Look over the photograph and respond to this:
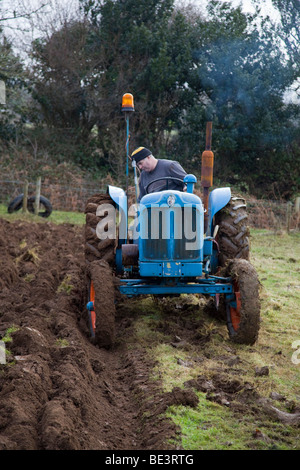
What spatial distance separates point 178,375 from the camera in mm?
4289

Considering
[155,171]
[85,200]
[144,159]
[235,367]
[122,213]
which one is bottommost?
[235,367]

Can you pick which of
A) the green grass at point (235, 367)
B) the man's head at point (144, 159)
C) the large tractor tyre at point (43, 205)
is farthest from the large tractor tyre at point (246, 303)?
the large tractor tyre at point (43, 205)

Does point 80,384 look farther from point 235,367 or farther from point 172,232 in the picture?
point 172,232

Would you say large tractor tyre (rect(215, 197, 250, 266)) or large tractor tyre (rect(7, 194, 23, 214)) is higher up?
large tractor tyre (rect(7, 194, 23, 214))

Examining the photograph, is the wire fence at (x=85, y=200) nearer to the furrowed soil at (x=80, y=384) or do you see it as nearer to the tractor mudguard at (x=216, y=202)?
the tractor mudguard at (x=216, y=202)

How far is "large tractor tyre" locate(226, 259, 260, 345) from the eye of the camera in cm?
496

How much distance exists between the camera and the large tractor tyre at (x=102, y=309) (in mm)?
4922

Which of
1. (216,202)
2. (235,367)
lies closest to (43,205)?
(216,202)

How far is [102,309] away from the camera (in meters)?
4.93

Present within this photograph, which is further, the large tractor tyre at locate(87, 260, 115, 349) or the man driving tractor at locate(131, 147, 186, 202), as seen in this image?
the man driving tractor at locate(131, 147, 186, 202)

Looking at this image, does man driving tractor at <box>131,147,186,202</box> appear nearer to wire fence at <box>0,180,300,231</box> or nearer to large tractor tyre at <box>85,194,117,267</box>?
Result: large tractor tyre at <box>85,194,117,267</box>

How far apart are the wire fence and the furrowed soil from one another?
29.8 ft

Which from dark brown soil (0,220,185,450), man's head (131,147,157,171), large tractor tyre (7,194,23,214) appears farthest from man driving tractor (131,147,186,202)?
large tractor tyre (7,194,23,214)

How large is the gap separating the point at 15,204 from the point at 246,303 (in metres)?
11.4
